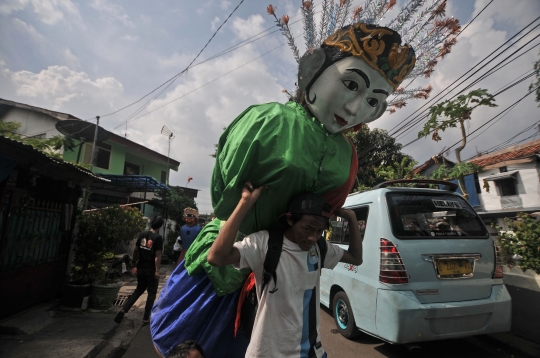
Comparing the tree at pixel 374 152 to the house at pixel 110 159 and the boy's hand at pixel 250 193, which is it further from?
the boy's hand at pixel 250 193

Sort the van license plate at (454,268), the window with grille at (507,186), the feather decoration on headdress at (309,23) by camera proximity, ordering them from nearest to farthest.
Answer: the feather decoration on headdress at (309,23) → the van license plate at (454,268) → the window with grille at (507,186)

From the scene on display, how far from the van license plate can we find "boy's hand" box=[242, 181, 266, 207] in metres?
2.36

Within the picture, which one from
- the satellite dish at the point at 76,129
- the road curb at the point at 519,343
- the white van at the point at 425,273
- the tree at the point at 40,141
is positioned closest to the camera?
the white van at the point at 425,273

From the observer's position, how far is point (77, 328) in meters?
3.98

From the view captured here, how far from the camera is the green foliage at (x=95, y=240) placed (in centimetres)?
512

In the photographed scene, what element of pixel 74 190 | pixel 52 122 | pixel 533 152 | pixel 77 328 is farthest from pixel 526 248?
pixel 533 152

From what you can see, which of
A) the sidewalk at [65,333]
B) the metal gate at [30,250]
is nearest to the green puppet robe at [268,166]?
the sidewalk at [65,333]

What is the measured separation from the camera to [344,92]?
1.34 metres

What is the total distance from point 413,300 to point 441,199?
121cm

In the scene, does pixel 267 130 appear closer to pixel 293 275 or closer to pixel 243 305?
pixel 293 275

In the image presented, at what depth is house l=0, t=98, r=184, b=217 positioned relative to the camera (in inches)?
392

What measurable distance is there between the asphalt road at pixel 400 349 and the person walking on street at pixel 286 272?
7.42 ft

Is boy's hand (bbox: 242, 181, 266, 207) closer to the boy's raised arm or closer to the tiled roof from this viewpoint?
the boy's raised arm

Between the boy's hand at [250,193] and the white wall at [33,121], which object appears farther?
the white wall at [33,121]
